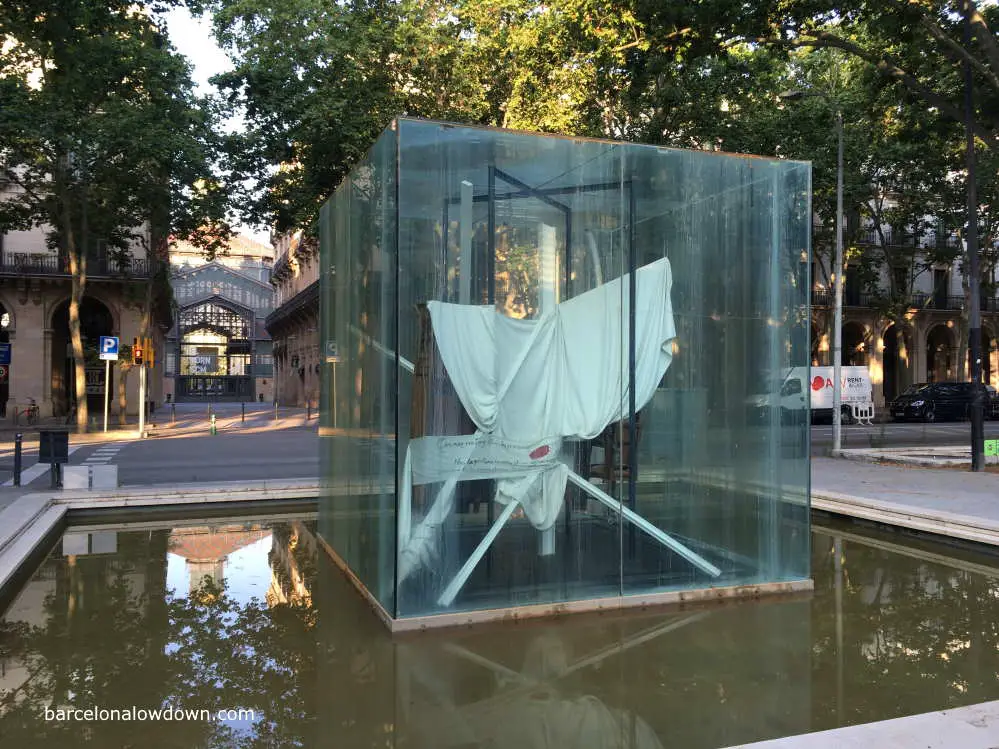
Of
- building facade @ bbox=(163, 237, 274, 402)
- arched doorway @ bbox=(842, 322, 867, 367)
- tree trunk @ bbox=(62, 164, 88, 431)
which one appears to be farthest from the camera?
building facade @ bbox=(163, 237, 274, 402)

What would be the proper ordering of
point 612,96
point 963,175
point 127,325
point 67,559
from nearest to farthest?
point 67,559, point 612,96, point 963,175, point 127,325

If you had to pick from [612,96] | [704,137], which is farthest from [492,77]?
[704,137]

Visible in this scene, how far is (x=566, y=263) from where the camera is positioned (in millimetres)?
6340

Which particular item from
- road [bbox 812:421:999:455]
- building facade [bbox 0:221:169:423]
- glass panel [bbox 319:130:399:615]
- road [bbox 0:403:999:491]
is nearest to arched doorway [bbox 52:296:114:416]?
building facade [bbox 0:221:169:423]

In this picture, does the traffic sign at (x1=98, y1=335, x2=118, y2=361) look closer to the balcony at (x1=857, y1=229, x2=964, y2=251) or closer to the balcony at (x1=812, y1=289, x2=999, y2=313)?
the balcony at (x1=812, y1=289, x2=999, y2=313)

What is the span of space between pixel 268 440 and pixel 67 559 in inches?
636

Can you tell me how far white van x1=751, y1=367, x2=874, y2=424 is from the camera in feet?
22.1

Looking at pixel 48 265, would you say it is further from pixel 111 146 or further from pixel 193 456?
pixel 193 456

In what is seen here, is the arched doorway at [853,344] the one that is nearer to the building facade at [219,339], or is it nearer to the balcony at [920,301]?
the balcony at [920,301]

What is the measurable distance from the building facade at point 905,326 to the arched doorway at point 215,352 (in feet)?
185

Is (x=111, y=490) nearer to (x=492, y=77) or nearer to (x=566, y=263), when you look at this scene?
(x=566, y=263)

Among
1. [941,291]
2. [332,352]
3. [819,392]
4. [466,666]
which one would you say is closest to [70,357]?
[819,392]

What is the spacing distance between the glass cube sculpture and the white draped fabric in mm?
17

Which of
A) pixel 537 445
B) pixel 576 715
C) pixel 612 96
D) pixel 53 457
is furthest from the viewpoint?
pixel 612 96
